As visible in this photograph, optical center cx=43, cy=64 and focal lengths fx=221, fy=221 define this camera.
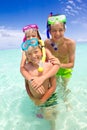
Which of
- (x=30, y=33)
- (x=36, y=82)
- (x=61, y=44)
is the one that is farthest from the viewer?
(x=61, y=44)

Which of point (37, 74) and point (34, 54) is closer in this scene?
point (34, 54)

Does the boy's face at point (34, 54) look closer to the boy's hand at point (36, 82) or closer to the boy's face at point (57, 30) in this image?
the boy's hand at point (36, 82)

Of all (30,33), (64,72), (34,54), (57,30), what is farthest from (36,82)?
(64,72)

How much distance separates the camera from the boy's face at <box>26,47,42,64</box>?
3.37 m

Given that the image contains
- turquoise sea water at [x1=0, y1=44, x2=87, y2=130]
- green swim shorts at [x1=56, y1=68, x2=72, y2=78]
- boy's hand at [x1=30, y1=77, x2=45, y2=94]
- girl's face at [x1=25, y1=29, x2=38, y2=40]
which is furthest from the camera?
green swim shorts at [x1=56, y1=68, x2=72, y2=78]

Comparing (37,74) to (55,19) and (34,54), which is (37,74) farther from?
(55,19)

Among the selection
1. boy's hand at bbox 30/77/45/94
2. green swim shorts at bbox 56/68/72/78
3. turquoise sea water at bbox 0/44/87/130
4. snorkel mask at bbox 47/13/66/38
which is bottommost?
turquoise sea water at bbox 0/44/87/130

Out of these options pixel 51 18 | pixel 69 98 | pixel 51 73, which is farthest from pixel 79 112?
pixel 51 18

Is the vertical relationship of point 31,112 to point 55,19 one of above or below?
below

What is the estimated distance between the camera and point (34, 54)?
3373 mm

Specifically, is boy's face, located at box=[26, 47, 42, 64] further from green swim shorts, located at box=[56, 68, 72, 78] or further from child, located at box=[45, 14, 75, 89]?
green swim shorts, located at box=[56, 68, 72, 78]

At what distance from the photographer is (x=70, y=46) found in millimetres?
4590

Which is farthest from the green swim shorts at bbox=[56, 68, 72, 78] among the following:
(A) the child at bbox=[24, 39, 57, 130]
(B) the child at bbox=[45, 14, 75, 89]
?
(A) the child at bbox=[24, 39, 57, 130]

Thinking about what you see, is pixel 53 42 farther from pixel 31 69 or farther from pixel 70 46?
pixel 31 69
